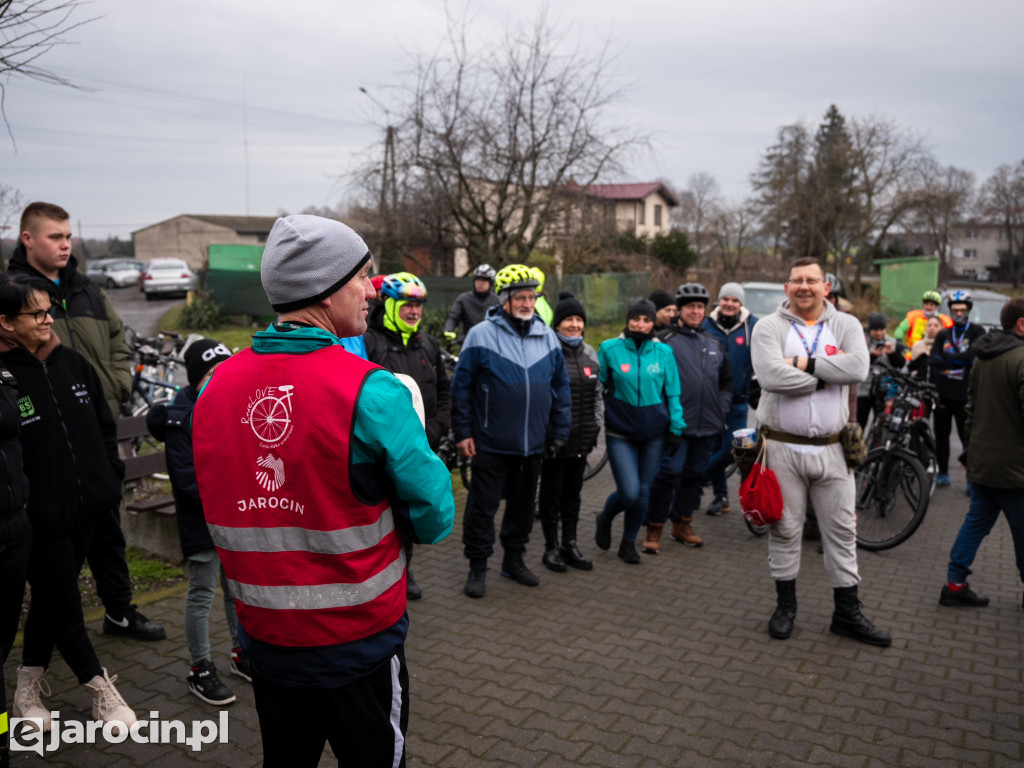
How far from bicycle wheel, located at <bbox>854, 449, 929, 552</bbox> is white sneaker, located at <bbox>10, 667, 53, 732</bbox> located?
5637 mm

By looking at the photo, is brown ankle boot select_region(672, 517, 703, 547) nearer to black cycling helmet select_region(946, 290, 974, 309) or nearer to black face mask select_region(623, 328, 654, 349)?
black face mask select_region(623, 328, 654, 349)

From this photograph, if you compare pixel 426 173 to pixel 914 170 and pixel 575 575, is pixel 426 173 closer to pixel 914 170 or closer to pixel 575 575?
pixel 575 575

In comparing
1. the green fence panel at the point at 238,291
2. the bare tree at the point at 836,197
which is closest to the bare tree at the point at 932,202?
the bare tree at the point at 836,197

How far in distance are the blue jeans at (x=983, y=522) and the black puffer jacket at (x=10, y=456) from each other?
5.20m

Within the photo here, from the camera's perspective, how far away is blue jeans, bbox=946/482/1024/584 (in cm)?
501

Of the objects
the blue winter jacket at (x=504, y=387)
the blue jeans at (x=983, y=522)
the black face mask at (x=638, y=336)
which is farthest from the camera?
the black face mask at (x=638, y=336)

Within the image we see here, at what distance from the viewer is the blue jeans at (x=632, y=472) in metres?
6.00

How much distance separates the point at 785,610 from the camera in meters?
4.93

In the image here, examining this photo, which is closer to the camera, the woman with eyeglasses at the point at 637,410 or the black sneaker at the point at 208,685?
the black sneaker at the point at 208,685

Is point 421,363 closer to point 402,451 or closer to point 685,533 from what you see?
point 685,533

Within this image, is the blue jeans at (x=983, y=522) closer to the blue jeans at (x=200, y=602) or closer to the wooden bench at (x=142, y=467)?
the blue jeans at (x=200, y=602)

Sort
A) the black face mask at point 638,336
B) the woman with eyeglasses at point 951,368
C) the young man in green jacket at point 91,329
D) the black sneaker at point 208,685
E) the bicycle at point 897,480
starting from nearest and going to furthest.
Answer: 1. the black sneaker at point 208,685
2. the young man in green jacket at point 91,329
3. the black face mask at point 638,336
4. the bicycle at point 897,480
5. the woman with eyeglasses at point 951,368

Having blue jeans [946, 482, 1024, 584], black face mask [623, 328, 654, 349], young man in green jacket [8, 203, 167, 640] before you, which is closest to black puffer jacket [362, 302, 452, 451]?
black face mask [623, 328, 654, 349]

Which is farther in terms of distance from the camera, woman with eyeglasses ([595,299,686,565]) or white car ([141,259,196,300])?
white car ([141,259,196,300])
